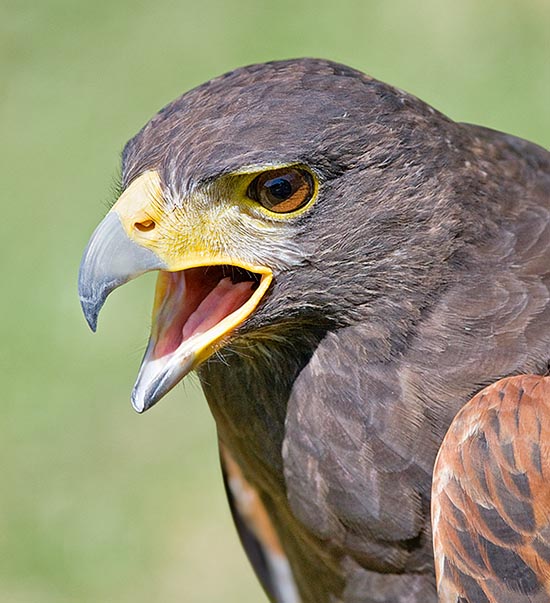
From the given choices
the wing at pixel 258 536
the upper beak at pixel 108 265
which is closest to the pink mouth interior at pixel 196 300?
the upper beak at pixel 108 265

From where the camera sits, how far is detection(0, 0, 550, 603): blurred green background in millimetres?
4660

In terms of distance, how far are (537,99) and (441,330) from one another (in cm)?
385

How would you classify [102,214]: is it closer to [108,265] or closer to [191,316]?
[191,316]

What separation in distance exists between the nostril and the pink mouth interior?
174mm

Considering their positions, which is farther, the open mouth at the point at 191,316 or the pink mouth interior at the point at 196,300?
the pink mouth interior at the point at 196,300

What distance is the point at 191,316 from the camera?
7.78 ft

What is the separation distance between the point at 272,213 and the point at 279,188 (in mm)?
54

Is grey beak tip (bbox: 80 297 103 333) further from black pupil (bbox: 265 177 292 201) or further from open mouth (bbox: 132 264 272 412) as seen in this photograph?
black pupil (bbox: 265 177 292 201)

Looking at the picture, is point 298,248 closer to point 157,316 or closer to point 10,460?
point 157,316

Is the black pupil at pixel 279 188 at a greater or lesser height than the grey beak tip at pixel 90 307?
A: greater

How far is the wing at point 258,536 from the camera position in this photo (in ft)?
10.4

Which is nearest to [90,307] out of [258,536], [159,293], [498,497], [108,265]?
[108,265]

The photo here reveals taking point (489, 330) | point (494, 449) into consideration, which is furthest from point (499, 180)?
point (494, 449)

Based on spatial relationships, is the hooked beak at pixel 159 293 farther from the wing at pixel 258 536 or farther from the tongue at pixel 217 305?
the wing at pixel 258 536
